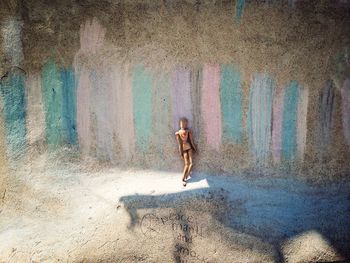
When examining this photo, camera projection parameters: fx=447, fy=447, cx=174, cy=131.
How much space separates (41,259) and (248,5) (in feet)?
12.2

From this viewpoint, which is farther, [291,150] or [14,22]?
[291,150]

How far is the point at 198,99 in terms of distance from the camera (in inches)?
210

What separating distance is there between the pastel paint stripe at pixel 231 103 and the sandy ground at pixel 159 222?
594 millimetres

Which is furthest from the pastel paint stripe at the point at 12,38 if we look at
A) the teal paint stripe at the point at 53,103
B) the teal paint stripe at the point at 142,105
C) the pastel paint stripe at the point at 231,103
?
the pastel paint stripe at the point at 231,103

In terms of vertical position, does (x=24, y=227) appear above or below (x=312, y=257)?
above

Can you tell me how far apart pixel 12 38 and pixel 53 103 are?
2.81 ft

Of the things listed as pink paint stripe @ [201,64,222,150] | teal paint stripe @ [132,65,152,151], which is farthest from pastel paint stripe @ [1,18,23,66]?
pink paint stripe @ [201,64,222,150]

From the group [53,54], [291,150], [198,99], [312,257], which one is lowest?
[312,257]

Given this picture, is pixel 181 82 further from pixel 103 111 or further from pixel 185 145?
pixel 103 111

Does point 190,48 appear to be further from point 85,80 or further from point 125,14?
point 85,80

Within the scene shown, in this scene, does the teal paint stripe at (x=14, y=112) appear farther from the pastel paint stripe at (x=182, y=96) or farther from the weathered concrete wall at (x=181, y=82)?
the pastel paint stripe at (x=182, y=96)

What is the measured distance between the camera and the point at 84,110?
208 inches

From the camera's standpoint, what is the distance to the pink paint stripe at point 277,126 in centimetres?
534

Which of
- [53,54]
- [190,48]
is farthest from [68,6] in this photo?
[190,48]
